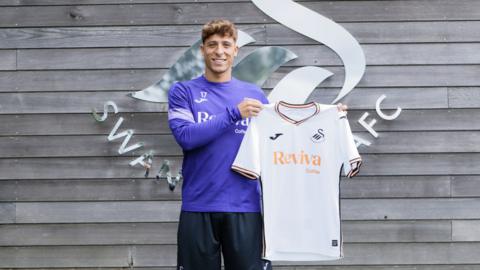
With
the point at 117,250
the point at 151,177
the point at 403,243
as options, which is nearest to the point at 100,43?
the point at 151,177

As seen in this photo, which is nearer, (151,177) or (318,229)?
(318,229)

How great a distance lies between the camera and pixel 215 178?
10.5 feet

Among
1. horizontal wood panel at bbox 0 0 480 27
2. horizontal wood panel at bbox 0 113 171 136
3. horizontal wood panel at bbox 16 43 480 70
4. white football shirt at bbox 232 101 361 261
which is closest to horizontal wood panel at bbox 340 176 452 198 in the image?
horizontal wood panel at bbox 16 43 480 70

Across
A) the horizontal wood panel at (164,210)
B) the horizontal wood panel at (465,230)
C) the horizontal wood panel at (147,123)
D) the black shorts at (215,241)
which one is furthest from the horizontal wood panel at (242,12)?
the black shorts at (215,241)

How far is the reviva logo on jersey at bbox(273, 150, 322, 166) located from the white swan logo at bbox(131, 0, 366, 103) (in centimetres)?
149

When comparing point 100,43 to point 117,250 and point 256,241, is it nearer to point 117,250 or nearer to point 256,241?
point 117,250

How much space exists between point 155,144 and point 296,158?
5.65 feet

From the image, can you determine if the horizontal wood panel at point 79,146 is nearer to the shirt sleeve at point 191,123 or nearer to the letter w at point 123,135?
the letter w at point 123,135

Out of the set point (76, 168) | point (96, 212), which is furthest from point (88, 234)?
point (76, 168)

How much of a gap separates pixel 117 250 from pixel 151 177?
21.1 inches

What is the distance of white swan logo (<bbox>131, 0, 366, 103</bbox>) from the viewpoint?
4.89 metres

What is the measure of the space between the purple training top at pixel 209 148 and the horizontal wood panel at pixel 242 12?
1.70 metres

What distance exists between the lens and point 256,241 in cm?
327

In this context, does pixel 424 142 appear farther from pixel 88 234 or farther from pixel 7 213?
pixel 7 213
